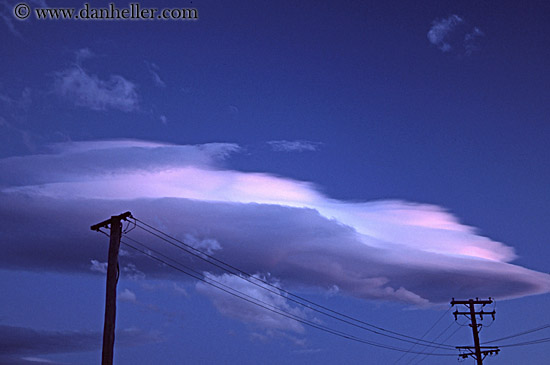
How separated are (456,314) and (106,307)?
3480 cm

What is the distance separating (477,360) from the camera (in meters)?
47.4

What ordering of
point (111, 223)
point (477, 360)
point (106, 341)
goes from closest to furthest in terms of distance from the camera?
point (106, 341)
point (111, 223)
point (477, 360)

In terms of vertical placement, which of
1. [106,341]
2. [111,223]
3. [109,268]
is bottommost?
[106,341]

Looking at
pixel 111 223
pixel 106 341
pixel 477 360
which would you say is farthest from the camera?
pixel 477 360

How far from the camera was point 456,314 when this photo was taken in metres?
49.2

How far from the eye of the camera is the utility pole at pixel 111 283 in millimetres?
21094

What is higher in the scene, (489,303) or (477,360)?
(489,303)

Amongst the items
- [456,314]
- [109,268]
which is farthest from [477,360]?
[109,268]

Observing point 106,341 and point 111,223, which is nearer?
point 106,341

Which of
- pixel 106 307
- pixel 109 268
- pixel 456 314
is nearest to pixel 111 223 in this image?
pixel 109 268

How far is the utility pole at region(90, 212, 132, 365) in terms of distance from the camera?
21.1m

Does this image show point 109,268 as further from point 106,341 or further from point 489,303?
point 489,303

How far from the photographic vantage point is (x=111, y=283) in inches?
873

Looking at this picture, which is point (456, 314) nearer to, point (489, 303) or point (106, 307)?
point (489, 303)
